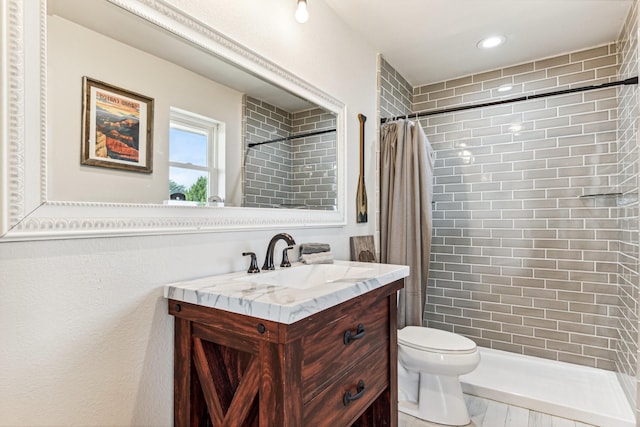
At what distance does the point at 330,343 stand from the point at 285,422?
273mm

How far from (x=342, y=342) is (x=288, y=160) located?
3.12 feet

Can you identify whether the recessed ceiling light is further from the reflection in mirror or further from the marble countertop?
the marble countertop

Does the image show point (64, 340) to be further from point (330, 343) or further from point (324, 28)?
point (324, 28)

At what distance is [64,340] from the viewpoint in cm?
92

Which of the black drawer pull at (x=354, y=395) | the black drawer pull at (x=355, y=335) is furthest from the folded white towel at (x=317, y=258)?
the black drawer pull at (x=354, y=395)

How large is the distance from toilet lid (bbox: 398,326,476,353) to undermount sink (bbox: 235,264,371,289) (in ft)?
2.37

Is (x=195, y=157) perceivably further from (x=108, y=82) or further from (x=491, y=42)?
(x=491, y=42)

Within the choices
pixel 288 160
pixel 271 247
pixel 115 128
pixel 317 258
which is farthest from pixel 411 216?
pixel 115 128

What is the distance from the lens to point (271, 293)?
1048 millimetres

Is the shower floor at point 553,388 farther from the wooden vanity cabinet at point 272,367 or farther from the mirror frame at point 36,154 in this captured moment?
the mirror frame at point 36,154

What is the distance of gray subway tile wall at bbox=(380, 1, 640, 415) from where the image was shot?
248 centimetres

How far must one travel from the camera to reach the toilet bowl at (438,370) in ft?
6.23

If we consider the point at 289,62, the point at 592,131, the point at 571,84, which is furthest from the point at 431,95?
the point at 289,62

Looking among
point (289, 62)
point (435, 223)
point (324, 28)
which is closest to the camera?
point (289, 62)
